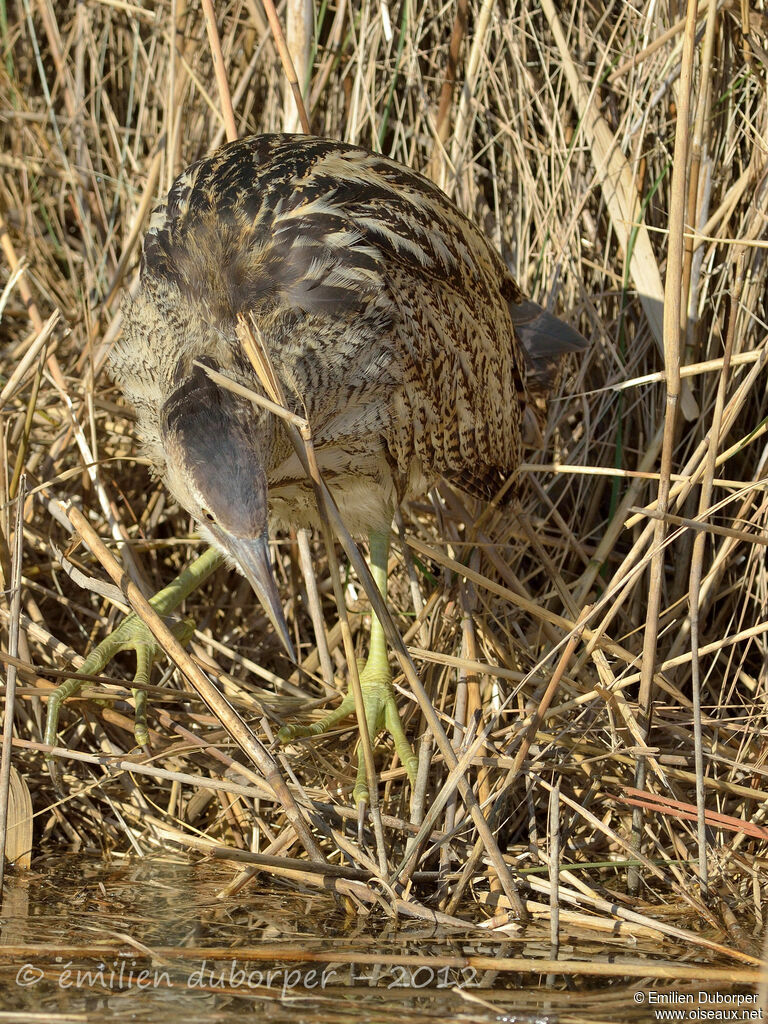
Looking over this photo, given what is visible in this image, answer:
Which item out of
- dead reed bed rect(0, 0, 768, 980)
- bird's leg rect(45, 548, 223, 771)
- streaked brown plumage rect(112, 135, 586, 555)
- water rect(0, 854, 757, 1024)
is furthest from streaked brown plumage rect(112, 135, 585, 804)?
water rect(0, 854, 757, 1024)

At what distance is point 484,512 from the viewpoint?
3803mm

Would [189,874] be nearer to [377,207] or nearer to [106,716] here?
[106,716]

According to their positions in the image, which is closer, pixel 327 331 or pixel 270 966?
pixel 270 966

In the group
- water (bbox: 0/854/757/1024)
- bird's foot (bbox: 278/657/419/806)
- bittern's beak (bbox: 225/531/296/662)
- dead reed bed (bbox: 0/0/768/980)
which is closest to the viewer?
water (bbox: 0/854/757/1024)

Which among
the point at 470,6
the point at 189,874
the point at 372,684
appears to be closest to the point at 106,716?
the point at 189,874

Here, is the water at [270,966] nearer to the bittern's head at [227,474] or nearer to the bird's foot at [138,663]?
the bird's foot at [138,663]

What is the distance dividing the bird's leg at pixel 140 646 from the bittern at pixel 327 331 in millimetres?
347

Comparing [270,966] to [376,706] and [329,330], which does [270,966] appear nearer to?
[376,706]

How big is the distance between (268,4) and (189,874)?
7.56 feet

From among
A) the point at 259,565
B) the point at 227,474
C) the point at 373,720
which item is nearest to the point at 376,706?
the point at 373,720

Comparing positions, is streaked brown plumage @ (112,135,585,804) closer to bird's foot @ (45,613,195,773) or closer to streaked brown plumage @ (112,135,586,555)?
streaked brown plumage @ (112,135,586,555)

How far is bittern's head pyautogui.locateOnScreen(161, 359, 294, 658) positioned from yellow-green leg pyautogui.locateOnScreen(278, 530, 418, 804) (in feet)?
2.16

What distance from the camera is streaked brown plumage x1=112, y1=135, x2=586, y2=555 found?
9.90ft

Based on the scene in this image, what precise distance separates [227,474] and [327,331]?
0.72 m
